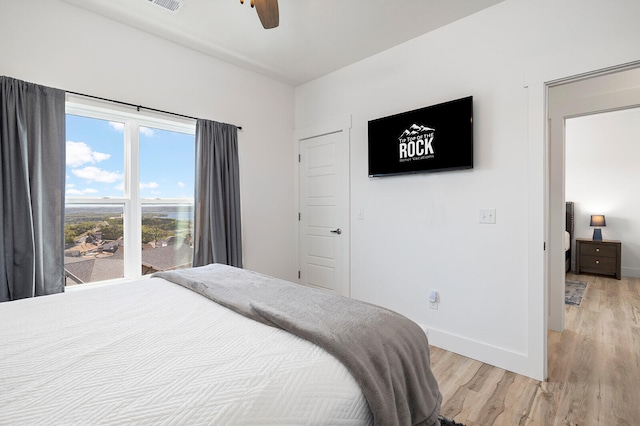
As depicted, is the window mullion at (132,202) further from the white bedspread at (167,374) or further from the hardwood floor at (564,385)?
the hardwood floor at (564,385)

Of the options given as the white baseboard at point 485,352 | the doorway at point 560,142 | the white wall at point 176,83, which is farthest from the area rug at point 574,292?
the white wall at point 176,83

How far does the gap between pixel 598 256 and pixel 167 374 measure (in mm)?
6543

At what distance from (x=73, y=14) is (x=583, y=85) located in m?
4.41

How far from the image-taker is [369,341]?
111cm

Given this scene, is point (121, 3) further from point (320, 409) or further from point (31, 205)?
point (320, 409)

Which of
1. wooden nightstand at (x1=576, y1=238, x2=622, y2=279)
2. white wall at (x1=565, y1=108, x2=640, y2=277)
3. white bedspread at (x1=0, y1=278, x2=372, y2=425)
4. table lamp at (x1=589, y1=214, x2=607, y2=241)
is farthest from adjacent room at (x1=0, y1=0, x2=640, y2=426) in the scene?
white wall at (x1=565, y1=108, x2=640, y2=277)

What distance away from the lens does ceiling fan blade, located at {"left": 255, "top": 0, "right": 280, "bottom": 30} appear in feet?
5.72

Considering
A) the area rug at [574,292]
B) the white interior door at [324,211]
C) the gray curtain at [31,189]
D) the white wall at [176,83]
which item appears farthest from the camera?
the area rug at [574,292]

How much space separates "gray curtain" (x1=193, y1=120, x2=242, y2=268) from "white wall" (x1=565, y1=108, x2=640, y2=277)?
603 centimetres

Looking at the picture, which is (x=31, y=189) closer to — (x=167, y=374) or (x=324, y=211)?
(x=167, y=374)

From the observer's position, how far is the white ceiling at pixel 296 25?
2.33m

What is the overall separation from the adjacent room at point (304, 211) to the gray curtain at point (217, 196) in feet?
0.08

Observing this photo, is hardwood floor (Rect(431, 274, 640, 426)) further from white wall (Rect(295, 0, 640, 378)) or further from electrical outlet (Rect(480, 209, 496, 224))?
electrical outlet (Rect(480, 209, 496, 224))

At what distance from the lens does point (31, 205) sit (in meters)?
2.12
